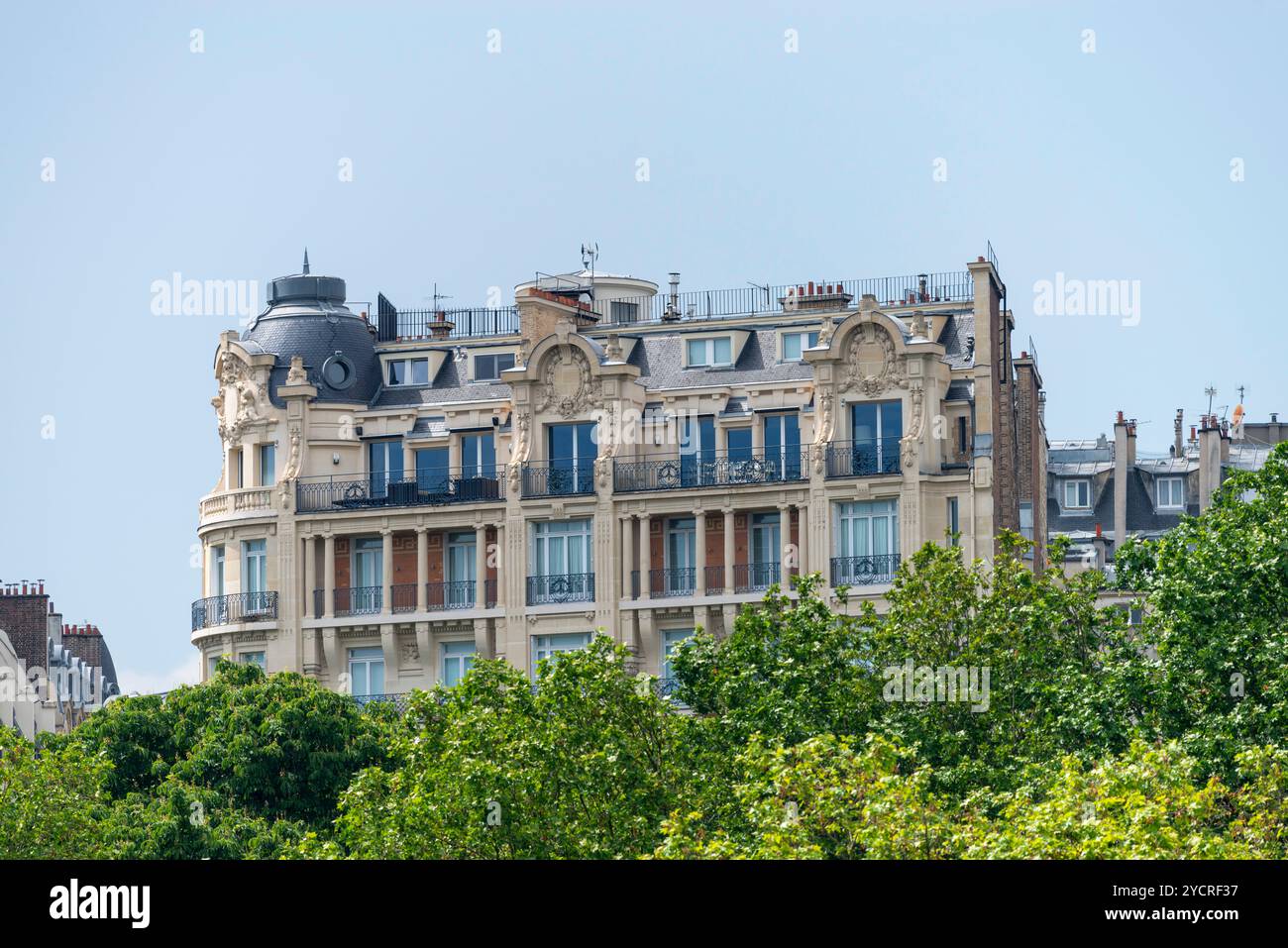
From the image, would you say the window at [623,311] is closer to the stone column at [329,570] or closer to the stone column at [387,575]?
the stone column at [387,575]

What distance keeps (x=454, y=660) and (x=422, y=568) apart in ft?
9.50

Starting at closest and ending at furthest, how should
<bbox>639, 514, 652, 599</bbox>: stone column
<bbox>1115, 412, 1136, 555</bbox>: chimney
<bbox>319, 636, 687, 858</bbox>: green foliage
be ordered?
<bbox>319, 636, 687, 858</bbox>: green foliage → <bbox>639, 514, 652, 599</bbox>: stone column → <bbox>1115, 412, 1136, 555</bbox>: chimney

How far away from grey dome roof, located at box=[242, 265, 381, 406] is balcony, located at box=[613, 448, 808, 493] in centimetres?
943

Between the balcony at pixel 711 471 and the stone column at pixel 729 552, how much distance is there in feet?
3.38

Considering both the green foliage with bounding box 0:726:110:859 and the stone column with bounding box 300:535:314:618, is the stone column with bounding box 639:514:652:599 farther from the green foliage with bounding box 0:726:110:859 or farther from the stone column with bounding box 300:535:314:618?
the green foliage with bounding box 0:726:110:859

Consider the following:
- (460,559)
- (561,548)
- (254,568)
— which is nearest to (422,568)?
(460,559)

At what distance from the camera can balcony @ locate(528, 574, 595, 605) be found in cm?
7981

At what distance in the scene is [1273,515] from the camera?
53281 millimetres

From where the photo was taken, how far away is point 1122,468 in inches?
4446

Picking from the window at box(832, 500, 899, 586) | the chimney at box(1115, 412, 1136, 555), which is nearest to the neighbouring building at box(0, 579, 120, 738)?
the window at box(832, 500, 899, 586)

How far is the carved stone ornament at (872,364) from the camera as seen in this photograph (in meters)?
77.9

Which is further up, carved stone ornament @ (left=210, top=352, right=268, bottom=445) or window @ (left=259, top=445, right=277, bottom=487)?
carved stone ornament @ (left=210, top=352, right=268, bottom=445)
